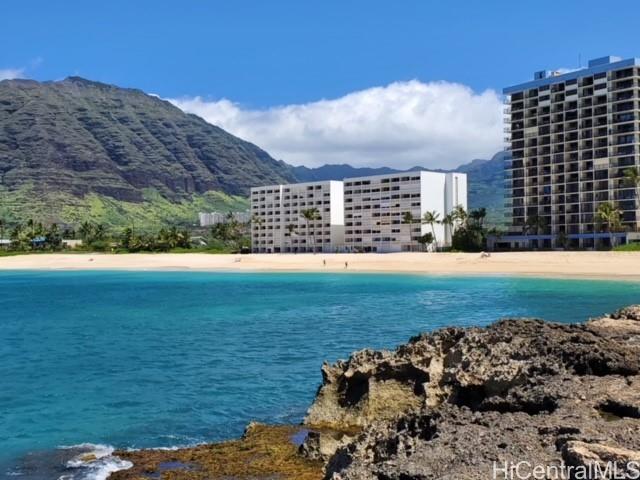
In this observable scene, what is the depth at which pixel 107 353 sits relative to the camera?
3128 centimetres

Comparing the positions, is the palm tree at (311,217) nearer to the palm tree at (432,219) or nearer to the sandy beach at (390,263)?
the palm tree at (432,219)

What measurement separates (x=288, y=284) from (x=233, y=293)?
1453 cm

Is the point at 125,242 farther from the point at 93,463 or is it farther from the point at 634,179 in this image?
the point at 93,463

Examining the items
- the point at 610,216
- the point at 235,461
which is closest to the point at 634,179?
the point at 610,216

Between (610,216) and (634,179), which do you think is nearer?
(610,216)

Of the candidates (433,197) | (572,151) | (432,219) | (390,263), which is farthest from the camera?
(433,197)

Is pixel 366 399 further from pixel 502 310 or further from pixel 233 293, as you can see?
pixel 233 293

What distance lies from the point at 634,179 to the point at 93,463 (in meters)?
125

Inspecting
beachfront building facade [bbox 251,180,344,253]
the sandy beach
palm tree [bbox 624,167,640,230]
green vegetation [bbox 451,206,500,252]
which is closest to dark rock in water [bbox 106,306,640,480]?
the sandy beach

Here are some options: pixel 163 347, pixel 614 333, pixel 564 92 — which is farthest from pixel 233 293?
pixel 564 92

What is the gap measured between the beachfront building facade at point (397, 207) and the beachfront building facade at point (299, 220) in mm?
3388

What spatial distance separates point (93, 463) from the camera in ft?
48.7

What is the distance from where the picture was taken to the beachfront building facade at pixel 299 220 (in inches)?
6629

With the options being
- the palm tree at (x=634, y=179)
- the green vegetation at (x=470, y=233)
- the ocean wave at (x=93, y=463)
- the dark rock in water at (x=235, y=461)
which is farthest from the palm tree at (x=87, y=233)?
the dark rock in water at (x=235, y=461)
